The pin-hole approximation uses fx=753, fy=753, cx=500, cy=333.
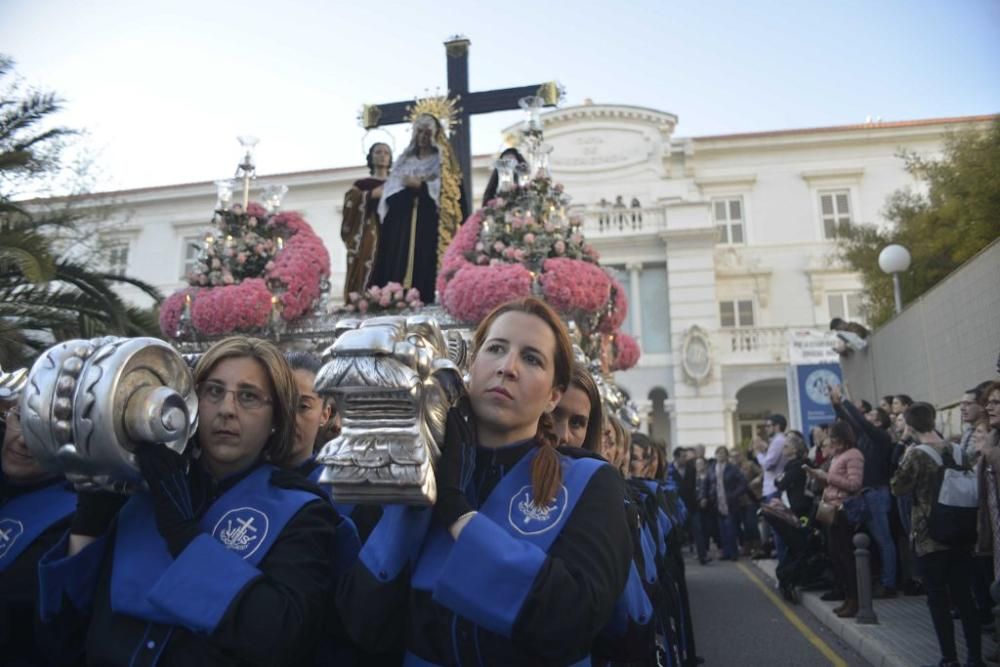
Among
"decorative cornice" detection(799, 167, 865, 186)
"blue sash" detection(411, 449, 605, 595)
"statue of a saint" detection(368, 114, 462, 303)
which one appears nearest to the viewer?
"blue sash" detection(411, 449, 605, 595)

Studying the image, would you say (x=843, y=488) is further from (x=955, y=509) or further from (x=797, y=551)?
(x=955, y=509)

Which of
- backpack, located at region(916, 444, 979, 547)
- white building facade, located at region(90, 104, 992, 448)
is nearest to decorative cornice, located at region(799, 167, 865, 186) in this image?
white building facade, located at region(90, 104, 992, 448)

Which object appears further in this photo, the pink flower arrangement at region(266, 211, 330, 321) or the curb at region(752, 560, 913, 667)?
the pink flower arrangement at region(266, 211, 330, 321)

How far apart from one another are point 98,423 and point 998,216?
35.6 ft

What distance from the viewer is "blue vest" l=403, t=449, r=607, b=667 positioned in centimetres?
179

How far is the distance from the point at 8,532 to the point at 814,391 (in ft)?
40.4

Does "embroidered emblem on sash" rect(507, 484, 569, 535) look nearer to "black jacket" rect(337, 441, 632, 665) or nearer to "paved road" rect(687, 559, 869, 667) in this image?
"black jacket" rect(337, 441, 632, 665)

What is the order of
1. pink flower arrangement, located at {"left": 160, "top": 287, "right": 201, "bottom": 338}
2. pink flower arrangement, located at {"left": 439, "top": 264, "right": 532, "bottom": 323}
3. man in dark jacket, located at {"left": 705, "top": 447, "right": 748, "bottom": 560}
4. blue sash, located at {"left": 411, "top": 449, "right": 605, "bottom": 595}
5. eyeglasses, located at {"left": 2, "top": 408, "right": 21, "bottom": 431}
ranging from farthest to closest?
man in dark jacket, located at {"left": 705, "top": 447, "right": 748, "bottom": 560}, pink flower arrangement, located at {"left": 160, "top": 287, "right": 201, "bottom": 338}, pink flower arrangement, located at {"left": 439, "top": 264, "right": 532, "bottom": 323}, eyeglasses, located at {"left": 2, "top": 408, "right": 21, "bottom": 431}, blue sash, located at {"left": 411, "top": 449, "right": 605, "bottom": 595}

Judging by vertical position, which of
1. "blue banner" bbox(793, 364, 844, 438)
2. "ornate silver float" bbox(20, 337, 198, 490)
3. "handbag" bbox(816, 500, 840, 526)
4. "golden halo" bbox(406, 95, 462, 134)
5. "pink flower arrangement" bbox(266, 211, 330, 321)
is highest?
"golden halo" bbox(406, 95, 462, 134)

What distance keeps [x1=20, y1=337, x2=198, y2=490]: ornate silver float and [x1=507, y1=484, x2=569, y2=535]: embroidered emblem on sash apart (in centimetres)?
84

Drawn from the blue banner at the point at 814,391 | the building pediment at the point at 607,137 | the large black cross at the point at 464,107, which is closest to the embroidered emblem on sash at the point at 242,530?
the large black cross at the point at 464,107

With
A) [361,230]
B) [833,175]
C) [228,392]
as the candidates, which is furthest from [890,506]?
[833,175]

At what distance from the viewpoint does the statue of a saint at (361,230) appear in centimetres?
843

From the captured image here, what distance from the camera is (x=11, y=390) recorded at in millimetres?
2162
